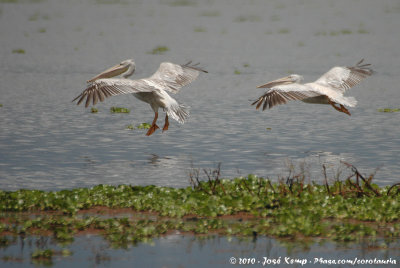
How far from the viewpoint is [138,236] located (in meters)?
6.52

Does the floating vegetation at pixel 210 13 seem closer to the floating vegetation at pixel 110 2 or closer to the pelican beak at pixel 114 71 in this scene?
the floating vegetation at pixel 110 2

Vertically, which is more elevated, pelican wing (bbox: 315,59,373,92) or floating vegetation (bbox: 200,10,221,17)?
floating vegetation (bbox: 200,10,221,17)

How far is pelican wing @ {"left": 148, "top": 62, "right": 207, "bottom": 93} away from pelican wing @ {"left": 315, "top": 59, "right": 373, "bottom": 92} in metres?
2.12

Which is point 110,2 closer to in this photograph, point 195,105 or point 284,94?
point 195,105

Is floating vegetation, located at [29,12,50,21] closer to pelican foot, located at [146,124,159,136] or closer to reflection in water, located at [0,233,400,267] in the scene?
pelican foot, located at [146,124,159,136]

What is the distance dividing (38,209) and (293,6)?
4241 centimetres

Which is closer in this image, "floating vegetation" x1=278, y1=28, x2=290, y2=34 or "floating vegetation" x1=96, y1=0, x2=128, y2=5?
"floating vegetation" x1=278, y1=28, x2=290, y2=34

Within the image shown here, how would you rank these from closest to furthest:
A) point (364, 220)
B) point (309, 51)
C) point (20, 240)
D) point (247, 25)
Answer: point (20, 240) → point (364, 220) → point (309, 51) → point (247, 25)

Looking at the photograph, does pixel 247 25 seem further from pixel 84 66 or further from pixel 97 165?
pixel 97 165

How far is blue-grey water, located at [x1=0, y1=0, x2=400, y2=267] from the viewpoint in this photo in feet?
32.2

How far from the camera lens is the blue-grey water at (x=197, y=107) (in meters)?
9.82

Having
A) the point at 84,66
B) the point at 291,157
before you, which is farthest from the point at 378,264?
the point at 84,66

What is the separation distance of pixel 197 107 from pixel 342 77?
340cm

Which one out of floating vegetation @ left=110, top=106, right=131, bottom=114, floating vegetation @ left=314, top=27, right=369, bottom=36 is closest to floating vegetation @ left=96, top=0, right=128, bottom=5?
floating vegetation @ left=314, top=27, right=369, bottom=36
